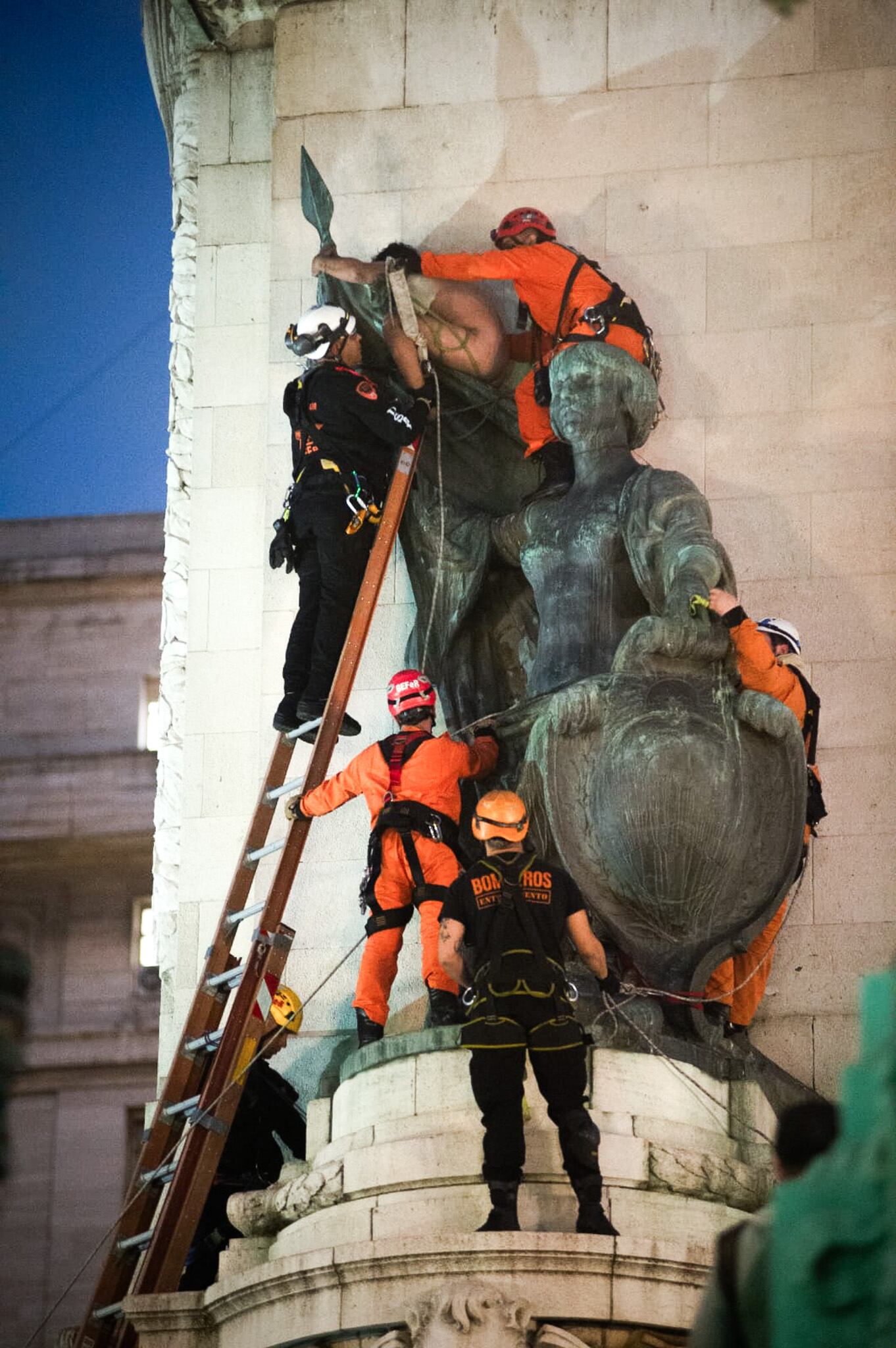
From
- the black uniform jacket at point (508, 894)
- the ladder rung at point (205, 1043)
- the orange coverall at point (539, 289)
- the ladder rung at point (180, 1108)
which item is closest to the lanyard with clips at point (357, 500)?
the orange coverall at point (539, 289)

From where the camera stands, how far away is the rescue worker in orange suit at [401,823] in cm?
1323

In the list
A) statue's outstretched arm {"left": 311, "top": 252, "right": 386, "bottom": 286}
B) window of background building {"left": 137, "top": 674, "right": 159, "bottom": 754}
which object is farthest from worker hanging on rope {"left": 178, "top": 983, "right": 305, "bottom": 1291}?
window of background building {"left": 137, "top": 674, "right": 159, "bottom": 754}

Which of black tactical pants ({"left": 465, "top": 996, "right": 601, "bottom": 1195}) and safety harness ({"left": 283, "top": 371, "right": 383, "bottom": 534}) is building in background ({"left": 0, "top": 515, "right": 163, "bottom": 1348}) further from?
black tactical pants ({"left": 465, "top": 996, "right": 601, "bottom": 1195})

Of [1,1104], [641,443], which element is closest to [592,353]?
[641,443]

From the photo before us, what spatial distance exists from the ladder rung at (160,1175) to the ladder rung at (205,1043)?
60 cm

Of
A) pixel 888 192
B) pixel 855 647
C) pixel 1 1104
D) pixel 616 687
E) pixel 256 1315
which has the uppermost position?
pixel 888 192

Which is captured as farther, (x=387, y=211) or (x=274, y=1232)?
(x=387, y=211)

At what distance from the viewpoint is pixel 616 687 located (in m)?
13.1

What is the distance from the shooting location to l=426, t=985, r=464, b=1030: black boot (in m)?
12.8

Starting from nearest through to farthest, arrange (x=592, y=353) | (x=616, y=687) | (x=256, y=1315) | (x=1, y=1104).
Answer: (x=1, y=1104) → (x=256, y=1315) → (x=616, y=687) → (x=592, y=353)

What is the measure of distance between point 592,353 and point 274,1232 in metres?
4.74

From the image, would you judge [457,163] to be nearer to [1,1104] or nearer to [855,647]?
[855,647]

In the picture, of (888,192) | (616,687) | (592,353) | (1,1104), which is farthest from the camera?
(888,192)

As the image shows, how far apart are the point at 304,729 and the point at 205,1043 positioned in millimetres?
1747
